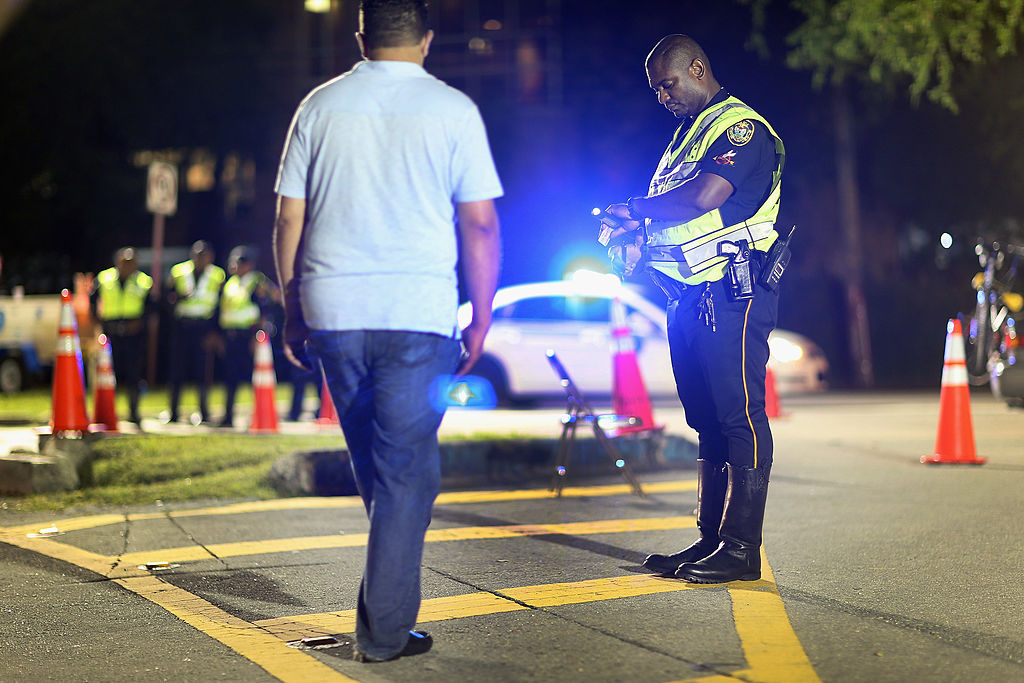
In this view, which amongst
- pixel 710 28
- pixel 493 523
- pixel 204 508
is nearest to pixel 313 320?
pixel 493 523

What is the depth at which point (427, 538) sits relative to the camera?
6027mm

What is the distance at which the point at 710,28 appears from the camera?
24.4 metres

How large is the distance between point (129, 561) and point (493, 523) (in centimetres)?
188

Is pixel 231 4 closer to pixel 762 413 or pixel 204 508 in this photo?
pixel 204 508

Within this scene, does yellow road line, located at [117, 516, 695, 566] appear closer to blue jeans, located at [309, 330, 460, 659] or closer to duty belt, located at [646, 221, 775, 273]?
duty belt, located at [646, 221, 775, 273]

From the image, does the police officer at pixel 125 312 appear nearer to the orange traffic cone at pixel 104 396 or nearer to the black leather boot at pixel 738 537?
the orange traffic cone at pixel 104 396

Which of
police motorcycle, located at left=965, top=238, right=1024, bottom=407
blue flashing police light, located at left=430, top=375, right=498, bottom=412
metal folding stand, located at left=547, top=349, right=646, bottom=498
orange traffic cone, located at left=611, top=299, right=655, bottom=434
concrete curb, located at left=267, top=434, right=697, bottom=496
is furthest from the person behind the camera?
blue flashing police light, located at left=430, top=375, right=498, bottom=412

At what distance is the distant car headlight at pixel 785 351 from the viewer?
16.4 metres

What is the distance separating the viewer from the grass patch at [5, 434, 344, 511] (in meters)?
7.64

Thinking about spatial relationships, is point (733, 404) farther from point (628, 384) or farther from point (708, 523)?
point (628, 384)

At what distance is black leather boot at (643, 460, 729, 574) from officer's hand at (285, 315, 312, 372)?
1820mm

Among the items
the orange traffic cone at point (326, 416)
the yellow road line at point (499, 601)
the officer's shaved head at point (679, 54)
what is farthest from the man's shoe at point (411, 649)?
the orange traffic cone at point (326, 416)

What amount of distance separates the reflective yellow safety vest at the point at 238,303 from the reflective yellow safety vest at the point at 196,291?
0.11 metres

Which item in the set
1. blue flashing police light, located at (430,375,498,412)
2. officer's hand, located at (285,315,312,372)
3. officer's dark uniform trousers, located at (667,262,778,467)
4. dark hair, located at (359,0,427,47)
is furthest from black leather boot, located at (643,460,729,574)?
blue flashing police light, located at (430,375,498,412)
